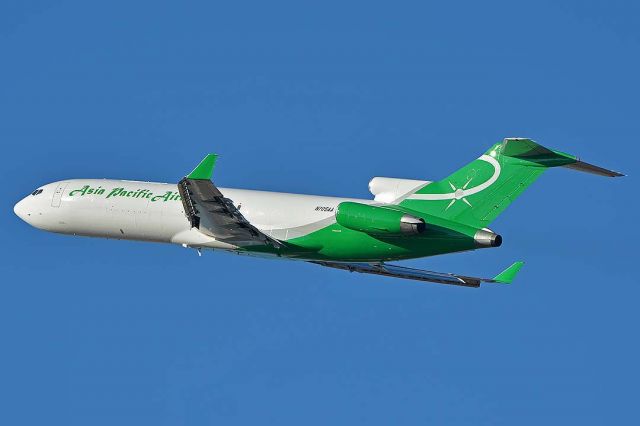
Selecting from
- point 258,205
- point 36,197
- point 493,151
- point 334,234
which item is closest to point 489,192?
point 493,151

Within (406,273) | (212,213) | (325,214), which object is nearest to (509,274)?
(406,273)

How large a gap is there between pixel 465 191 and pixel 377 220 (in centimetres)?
359

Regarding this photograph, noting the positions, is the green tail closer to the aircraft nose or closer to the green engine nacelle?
the green engine nacelle

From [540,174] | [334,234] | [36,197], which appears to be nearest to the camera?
[540,174]

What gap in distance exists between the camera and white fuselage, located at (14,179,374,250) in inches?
2080

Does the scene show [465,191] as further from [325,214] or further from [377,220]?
[325,214]

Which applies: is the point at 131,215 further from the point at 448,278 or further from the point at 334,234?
the point at 448,278

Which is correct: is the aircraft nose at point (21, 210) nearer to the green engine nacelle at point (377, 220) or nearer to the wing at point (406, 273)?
the wing at point (406, 273)

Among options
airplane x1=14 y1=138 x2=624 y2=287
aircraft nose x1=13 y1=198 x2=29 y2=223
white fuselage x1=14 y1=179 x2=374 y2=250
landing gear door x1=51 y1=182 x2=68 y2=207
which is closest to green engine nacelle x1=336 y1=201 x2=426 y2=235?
airplane x1=14 y1=138 x2=624 y2=287

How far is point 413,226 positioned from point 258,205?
8574 millimetres

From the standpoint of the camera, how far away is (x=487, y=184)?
48656 millimetres

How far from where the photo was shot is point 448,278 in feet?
180

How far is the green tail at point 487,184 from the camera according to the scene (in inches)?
1860

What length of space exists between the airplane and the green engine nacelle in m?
0.04
